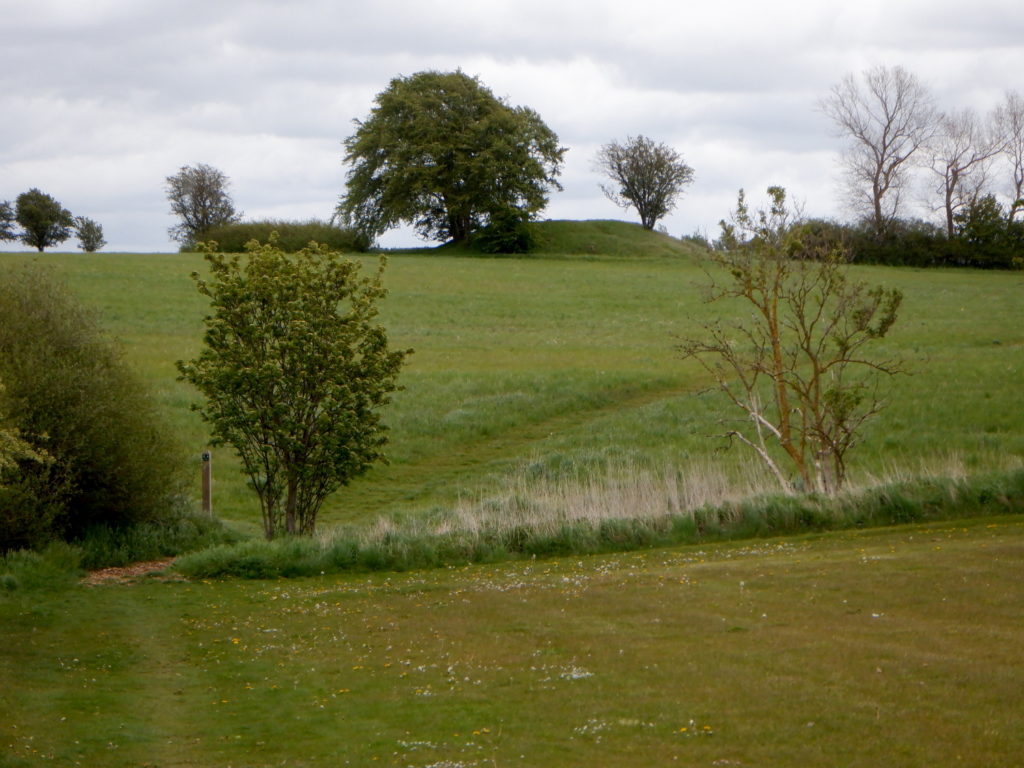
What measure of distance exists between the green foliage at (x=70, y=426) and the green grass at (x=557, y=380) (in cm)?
308

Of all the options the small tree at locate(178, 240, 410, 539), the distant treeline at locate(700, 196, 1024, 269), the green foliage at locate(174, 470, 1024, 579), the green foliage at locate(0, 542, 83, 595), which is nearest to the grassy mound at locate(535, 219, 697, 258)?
the distant treeline at locate(700, 196, 1024, 269)

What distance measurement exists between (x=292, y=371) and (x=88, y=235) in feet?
316

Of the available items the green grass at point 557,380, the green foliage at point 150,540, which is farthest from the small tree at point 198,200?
the green foliage at point 150,540

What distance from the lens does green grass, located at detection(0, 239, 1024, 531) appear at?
26500mm

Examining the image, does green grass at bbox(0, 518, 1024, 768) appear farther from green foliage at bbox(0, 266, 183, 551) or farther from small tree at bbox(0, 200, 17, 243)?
small tree at bbox(0, 200, 17, 243)

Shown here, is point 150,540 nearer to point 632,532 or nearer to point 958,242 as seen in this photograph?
point 632,532

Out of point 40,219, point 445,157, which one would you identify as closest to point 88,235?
point 40,219

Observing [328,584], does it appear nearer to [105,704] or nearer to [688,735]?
[105,704]

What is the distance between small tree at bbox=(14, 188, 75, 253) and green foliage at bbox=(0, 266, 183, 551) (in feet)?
280

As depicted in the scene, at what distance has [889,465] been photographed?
25.0 m

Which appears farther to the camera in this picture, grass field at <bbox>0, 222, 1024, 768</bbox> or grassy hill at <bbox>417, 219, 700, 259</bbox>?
grassy hill at <bbox>417, 219, 700, 259</bbox>

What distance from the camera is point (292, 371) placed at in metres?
20.1

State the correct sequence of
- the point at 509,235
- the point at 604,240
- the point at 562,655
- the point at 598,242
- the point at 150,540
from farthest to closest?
the point at 604,240 < the point at 598,242 < the point at 509,235 < the point at 150,540 < the point at 562,655

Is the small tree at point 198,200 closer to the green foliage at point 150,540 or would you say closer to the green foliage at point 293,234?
the green foliage at point 293,234
